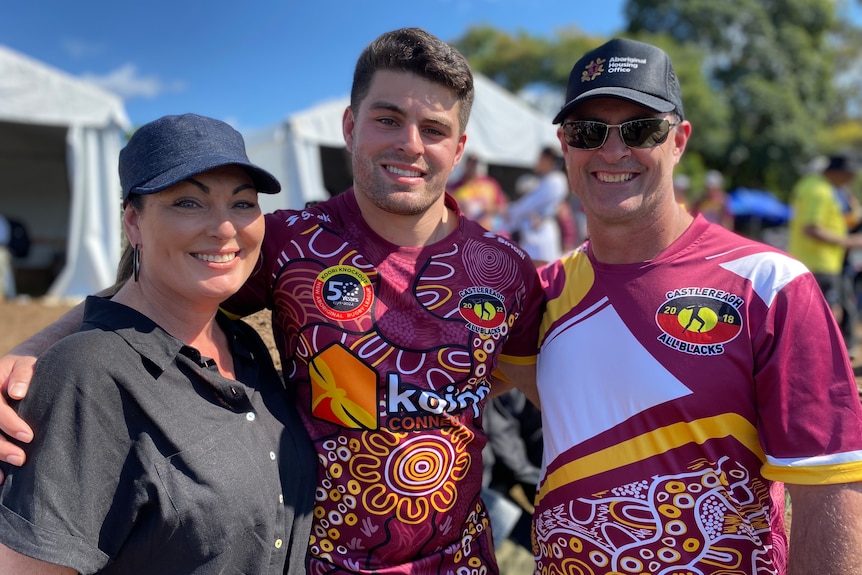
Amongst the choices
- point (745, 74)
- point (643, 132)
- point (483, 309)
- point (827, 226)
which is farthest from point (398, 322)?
point (745, 74)

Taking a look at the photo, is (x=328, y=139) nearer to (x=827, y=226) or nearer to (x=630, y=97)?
(x=827, y=226)

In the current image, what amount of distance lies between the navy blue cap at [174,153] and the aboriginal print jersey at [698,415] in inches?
43.5

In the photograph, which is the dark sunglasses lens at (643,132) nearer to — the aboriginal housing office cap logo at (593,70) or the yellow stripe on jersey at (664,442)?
the aboriginal housing office cap logo at (593,70)

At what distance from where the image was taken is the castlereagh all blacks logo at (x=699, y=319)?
1.63 meters

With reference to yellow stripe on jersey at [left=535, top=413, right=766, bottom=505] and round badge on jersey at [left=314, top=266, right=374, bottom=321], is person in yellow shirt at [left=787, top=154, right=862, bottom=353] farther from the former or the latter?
round badge on jersey at [left=314, top=266, right=374, bottom=321]

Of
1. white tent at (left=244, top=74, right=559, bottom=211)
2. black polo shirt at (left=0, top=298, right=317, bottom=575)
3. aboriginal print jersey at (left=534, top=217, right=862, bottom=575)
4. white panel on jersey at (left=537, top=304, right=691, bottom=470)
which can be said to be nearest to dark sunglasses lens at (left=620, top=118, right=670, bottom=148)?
aboriginal print jersey at (left=534, top=217, right=862, bottom=575)

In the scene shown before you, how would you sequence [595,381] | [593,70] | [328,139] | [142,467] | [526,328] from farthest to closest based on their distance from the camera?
1. [328,139]
2. [526,328]
3. [593,70]
4. [595,381]
5. [142,467]

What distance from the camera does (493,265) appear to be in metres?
2.03

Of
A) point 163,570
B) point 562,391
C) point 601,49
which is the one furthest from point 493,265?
point 163,570

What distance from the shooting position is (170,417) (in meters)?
1.45

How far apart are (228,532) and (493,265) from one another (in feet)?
3.56

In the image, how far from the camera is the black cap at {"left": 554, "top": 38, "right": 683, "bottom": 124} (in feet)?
5.97

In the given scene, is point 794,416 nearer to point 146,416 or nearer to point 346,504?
point 346,504

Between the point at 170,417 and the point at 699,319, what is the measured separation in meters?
1.34
